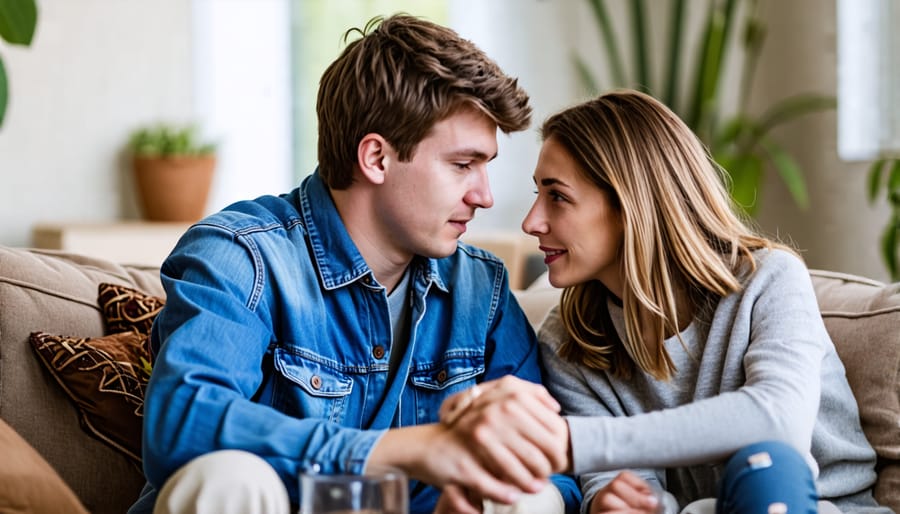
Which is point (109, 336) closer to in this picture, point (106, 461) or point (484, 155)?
point (106, 461)

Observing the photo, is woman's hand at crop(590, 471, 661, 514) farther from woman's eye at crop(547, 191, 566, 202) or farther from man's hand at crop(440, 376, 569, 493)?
woman's eye at crop(547, 191, 566, 202)

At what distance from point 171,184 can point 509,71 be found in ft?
6.40

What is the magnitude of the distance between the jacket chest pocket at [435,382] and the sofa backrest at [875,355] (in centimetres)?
62

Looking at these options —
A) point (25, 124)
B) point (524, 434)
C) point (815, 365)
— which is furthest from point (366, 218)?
point (25, 124)

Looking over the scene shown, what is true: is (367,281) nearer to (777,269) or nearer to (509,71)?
(777,269)

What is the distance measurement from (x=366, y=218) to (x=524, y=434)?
616mm

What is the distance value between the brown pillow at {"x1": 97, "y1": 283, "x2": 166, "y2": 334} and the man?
0.27 meters

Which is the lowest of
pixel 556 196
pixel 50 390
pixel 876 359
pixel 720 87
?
pixel 50 390

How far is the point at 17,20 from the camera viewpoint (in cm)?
201

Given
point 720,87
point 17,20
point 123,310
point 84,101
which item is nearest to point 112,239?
point 84,101

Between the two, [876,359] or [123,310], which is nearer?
[876,359]

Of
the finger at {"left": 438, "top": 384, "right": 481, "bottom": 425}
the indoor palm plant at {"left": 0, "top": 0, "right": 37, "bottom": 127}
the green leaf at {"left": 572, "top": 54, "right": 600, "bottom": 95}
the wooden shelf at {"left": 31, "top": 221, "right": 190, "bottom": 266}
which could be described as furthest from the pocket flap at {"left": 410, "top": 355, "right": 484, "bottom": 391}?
the green leaf at {"left": 572, "top": 54, "right": 600, "bottom": 95}

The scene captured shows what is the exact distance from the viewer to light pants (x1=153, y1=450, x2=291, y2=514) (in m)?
1.14

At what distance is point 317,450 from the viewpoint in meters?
1.29
